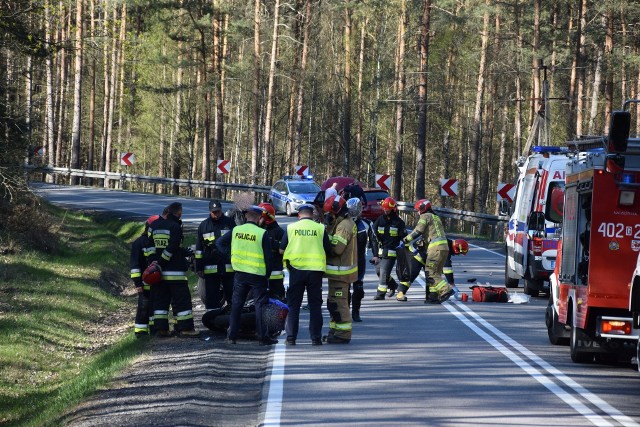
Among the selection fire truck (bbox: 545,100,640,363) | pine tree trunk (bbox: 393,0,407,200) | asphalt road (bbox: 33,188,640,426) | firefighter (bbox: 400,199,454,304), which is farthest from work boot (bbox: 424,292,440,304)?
pine tree trunk (bbox: 393,0,407,200)

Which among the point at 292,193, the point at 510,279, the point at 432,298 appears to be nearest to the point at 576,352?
the point at 432,298

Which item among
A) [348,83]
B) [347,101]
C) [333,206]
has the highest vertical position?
[348,83]

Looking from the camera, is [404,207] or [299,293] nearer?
[299,293]

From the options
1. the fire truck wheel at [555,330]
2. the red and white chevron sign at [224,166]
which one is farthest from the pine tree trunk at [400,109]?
the fire truck wheel at [555,330]

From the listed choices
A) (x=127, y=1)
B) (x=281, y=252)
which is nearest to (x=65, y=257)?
(x=281, y=252)

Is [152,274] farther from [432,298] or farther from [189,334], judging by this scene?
[432,298]

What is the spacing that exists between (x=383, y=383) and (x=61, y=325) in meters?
10.1

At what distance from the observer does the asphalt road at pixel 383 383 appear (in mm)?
9602

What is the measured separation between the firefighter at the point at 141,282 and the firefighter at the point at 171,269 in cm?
11

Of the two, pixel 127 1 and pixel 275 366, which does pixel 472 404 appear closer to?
pixel 275 366

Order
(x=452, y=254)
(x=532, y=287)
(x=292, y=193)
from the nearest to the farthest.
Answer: (x=452, y=254)
(x=532, y=287)
(x=292, y=193)

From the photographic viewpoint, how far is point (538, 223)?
19922mm

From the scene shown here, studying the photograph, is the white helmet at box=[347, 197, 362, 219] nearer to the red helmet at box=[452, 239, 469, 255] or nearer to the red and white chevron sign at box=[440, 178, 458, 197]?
the red helmet at box=[452, 239, 469, 255]

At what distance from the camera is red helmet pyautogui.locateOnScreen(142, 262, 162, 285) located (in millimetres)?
14656
